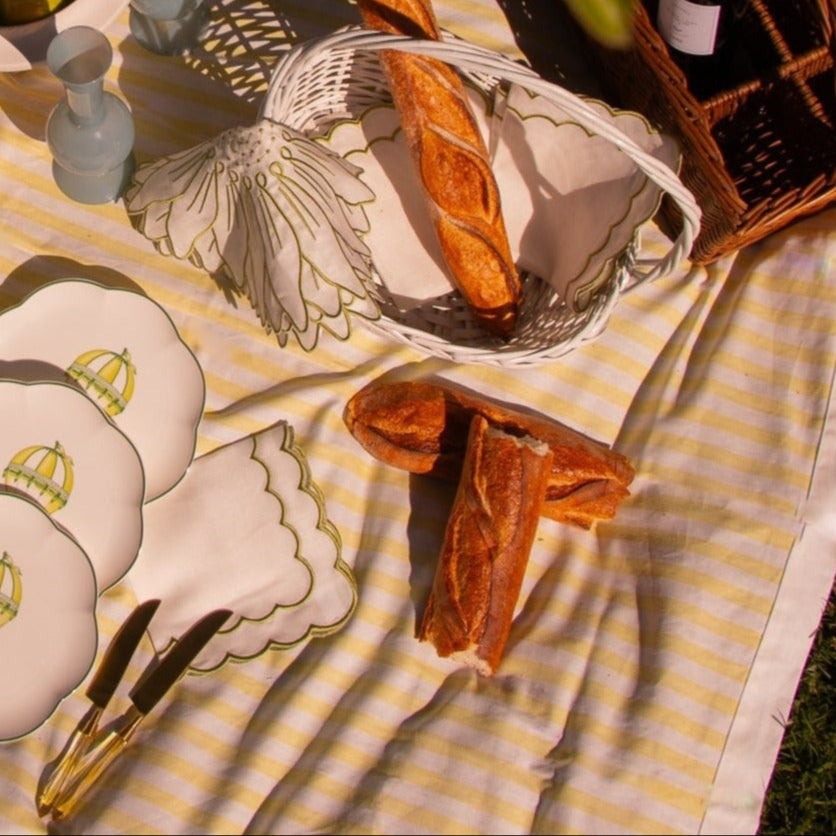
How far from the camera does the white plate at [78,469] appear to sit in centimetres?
85

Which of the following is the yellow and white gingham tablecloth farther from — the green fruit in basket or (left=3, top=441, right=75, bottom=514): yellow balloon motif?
the green fruit in basket

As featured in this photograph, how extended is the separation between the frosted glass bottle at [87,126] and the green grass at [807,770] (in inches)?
32.8

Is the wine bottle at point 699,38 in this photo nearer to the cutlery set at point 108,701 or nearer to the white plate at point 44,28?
the white plate at point 44,28

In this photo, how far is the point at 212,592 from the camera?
2.89ft

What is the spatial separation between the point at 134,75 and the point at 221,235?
0.95 feet

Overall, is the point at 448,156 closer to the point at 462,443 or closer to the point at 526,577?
the point at 462,443

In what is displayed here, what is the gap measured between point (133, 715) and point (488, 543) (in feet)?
1.08

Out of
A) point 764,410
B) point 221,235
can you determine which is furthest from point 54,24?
point 764,410

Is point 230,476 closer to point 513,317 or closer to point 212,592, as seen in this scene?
point 212,592

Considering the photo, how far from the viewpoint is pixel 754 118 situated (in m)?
0.96

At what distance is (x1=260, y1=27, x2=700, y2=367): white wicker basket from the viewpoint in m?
0.75

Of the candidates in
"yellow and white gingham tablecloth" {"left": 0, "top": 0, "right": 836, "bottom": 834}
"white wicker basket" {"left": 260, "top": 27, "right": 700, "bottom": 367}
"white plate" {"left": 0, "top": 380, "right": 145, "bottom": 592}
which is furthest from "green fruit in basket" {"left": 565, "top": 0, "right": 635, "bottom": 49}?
"white plate" {"left": 0, "top": 380, "right": 145, "bottom": 592}

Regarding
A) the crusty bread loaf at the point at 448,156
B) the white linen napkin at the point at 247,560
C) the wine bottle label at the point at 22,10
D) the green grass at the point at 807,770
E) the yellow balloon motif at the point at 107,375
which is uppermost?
the wine bottle label at the point at 22,10

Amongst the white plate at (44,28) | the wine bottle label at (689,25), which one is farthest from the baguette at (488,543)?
the white plate at (44,28)
